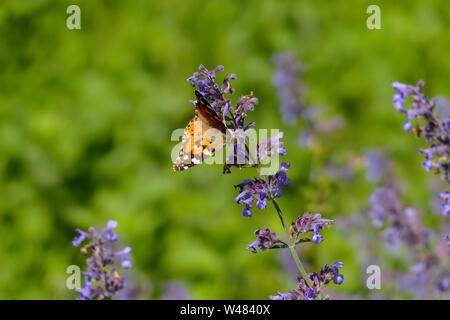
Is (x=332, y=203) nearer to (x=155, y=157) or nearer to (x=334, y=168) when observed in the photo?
(x=334, y=168)

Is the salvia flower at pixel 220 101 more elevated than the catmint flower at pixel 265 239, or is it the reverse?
the salvia flower at pixel 220 101

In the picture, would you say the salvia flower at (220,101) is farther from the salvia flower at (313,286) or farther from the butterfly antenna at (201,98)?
the salvia flower at (313,286)

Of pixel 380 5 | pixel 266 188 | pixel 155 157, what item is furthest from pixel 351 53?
pixel 266 188

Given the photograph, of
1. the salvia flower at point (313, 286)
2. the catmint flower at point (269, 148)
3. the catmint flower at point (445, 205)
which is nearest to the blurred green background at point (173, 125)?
the catmint flower at point (445, 205)

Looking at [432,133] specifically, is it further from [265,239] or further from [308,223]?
[265,239]

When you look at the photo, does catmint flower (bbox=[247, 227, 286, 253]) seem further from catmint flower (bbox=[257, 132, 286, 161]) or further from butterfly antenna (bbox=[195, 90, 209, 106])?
butterfly antenna (bbox=[195, 90, 209, 106])

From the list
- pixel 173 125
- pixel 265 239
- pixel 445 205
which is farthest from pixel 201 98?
pixel 173 125
